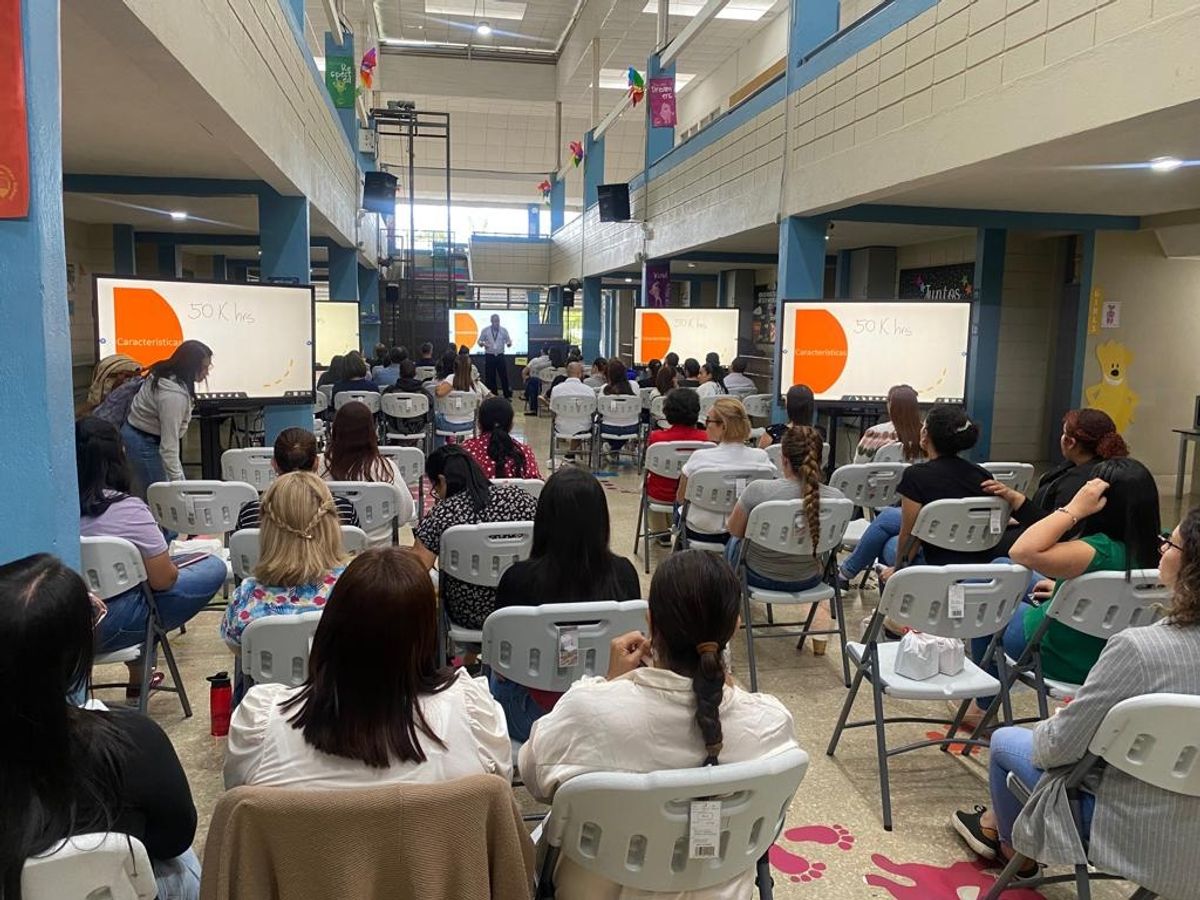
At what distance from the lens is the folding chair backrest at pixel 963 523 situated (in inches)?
134

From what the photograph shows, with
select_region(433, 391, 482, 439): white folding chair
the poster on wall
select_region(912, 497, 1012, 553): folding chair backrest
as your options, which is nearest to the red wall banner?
select_region(912, 497, 1012, 553): folding chair backrest

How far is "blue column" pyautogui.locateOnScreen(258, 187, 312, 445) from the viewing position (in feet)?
22.9

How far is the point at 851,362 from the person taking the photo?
6902 mm

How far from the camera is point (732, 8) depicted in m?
12.9

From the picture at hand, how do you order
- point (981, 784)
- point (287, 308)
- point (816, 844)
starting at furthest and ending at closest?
point (287, 308) < point (981, 784) < point (816, 844)

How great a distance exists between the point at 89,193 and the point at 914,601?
7314 millimetres

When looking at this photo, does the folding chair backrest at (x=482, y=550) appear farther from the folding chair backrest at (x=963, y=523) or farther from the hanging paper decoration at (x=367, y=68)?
the hanging paper decoration at (x=367, y=68)

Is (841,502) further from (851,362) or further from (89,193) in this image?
(89,193)

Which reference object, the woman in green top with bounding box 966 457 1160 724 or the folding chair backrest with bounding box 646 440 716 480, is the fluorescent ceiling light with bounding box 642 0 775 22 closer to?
the folding chair backrest with bounding box 646 440 716 480

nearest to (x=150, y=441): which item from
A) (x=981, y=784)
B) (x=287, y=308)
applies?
(x=287, y=308)

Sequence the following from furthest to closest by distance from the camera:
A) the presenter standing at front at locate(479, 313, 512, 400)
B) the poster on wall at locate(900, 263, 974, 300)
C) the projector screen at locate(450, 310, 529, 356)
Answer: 1. the projector screen at locate(450, 310, 529, 356)
2. the presenter standing at front at locate(479, 313, 512, 400)
3. the poster on wall at locate(900, 263, 974, 300)

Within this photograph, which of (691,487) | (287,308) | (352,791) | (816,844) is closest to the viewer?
(352,791)

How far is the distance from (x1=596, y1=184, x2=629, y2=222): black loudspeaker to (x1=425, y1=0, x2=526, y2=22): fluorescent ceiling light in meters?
4.14

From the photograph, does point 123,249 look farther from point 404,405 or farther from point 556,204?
point 556,204
